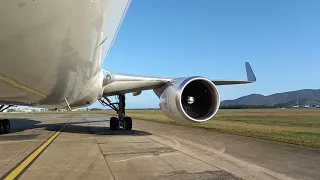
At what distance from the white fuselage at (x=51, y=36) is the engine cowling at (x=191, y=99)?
13.4 feet

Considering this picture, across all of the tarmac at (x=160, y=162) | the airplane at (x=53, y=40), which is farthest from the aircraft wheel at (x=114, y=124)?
the airplane at (x=53, y=40)

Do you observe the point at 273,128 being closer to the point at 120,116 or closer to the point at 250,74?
the point at 250,74

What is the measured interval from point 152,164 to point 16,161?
2816 mm

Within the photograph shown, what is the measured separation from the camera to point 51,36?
4.05 meters

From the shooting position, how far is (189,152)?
7840 millimetres

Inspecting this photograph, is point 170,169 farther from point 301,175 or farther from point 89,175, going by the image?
point 301,175

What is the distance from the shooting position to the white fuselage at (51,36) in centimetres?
339

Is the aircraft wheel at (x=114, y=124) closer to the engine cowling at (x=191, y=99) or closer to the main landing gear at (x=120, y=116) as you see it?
the main landing gear at (x=120, y=116)

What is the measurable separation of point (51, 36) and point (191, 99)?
268 inches

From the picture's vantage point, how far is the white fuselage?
11.1 ft

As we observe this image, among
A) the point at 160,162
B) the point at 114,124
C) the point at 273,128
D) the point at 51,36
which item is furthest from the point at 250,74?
the point at 51,36

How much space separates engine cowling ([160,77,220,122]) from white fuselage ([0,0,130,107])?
4.08 m

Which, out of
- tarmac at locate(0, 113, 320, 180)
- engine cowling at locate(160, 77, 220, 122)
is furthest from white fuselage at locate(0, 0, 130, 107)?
engine cowling at locate(160, 77, 220, 122)

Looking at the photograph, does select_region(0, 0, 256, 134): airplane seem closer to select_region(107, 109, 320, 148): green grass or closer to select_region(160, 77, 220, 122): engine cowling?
select_region(160, 77, 220, 122): engine cowling
